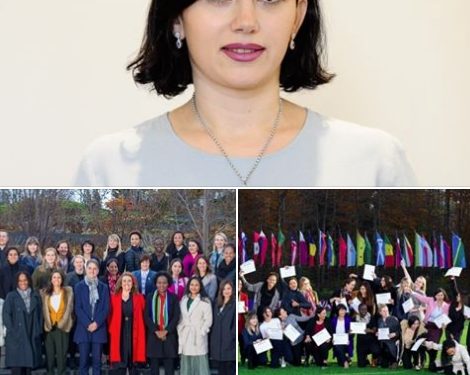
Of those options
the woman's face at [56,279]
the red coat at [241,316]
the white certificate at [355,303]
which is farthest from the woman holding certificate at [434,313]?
the woman's face at [56,279]

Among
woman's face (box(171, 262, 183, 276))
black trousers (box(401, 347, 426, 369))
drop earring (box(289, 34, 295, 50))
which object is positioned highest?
drop earring (box(289, 34, 295, 50))

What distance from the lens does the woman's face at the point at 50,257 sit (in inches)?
67.2

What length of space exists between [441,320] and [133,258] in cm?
58

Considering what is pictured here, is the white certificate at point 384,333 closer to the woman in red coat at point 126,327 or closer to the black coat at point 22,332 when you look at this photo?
the woman in red coat at point 126,327

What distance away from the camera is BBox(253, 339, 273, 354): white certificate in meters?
1.71

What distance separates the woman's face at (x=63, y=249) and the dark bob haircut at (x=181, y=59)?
37 centimetres

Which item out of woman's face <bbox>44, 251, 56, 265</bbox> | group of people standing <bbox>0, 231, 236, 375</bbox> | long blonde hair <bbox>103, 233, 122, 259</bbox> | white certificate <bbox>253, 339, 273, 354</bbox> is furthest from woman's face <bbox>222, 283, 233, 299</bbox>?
woman's face <bbox>44, 251, 56, 265</bbox>

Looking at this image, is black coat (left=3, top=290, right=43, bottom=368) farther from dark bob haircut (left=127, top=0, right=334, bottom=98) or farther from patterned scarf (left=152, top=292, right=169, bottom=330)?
dark bob haircut (left=127, top=0, right=334, bottom=98)

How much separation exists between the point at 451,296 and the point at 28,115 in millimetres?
1021

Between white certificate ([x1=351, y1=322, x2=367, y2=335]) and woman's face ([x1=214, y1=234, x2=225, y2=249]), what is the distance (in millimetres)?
287

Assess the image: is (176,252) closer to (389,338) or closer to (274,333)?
(274,333)

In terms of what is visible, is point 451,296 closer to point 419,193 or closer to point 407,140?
point 419,193

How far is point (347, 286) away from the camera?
173 centimetres

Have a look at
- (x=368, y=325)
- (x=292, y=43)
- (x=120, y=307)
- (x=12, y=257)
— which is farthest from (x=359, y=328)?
(x=12, y=257)
